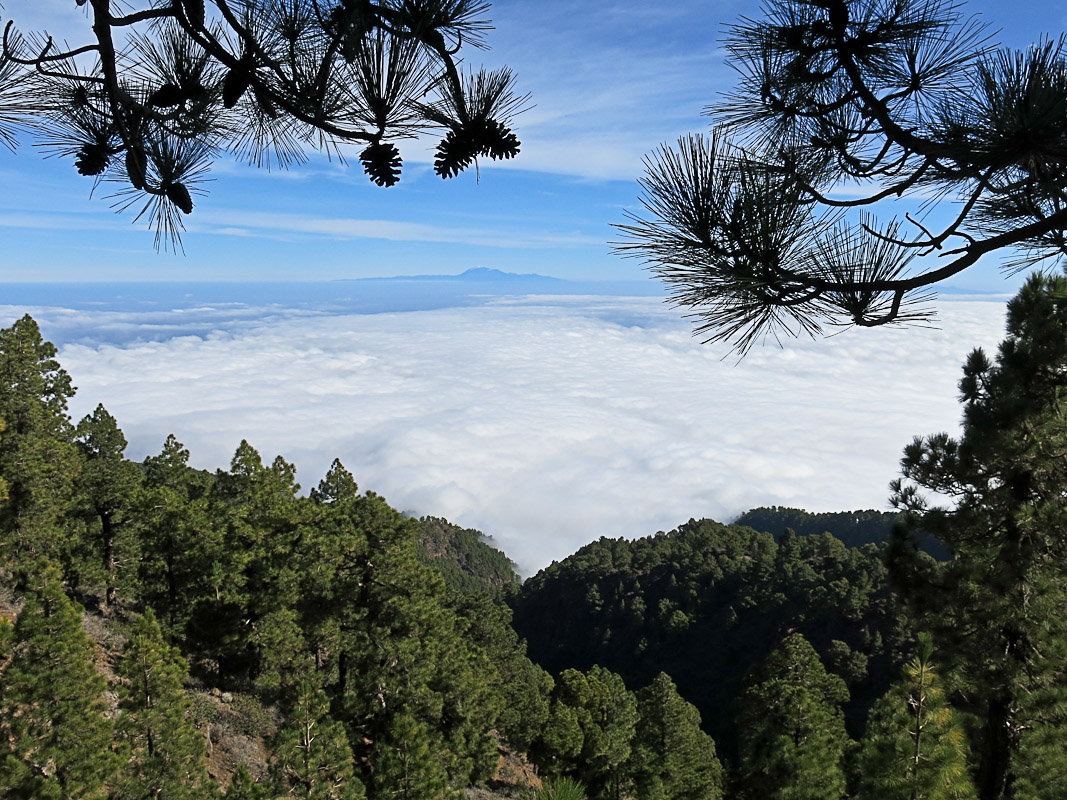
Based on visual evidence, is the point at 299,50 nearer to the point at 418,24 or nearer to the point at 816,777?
the point at 418,24

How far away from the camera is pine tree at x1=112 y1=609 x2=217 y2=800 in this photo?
10.0 meters

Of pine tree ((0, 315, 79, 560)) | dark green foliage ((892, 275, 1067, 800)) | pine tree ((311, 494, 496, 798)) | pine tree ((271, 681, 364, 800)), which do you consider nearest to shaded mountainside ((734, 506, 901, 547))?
pine tree ((311, 494, 496, 798))

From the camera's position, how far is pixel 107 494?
68.9 feet

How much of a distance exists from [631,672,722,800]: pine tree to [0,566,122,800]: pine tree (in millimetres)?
16344

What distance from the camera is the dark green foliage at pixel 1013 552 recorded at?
8.31 metres

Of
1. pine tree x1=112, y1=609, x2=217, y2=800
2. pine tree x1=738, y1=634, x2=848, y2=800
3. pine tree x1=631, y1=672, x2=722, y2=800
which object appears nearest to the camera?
pine tree x1=112, y1=609, x2=217, y2=800

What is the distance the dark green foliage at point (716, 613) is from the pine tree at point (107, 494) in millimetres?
31375

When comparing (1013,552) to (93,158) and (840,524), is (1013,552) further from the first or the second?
(840,524)

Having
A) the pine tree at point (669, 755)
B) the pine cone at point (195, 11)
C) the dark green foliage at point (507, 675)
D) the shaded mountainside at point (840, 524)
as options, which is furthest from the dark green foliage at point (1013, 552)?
the shaded mountainside at point (840, 524)

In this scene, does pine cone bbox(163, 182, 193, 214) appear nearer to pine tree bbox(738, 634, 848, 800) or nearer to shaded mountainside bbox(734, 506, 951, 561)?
pine tree bbox(738, 634, 848, 800)

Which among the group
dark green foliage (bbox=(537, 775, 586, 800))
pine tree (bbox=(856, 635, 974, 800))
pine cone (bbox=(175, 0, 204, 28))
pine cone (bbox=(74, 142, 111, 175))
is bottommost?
pine tree (bbox=(856, 635, 974, 800))

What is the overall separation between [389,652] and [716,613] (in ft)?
155

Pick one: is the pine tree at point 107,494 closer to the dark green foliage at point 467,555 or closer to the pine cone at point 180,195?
the pine cone at point 180,195

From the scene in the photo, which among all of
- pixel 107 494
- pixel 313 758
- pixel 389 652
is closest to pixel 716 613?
pixel 389 652
